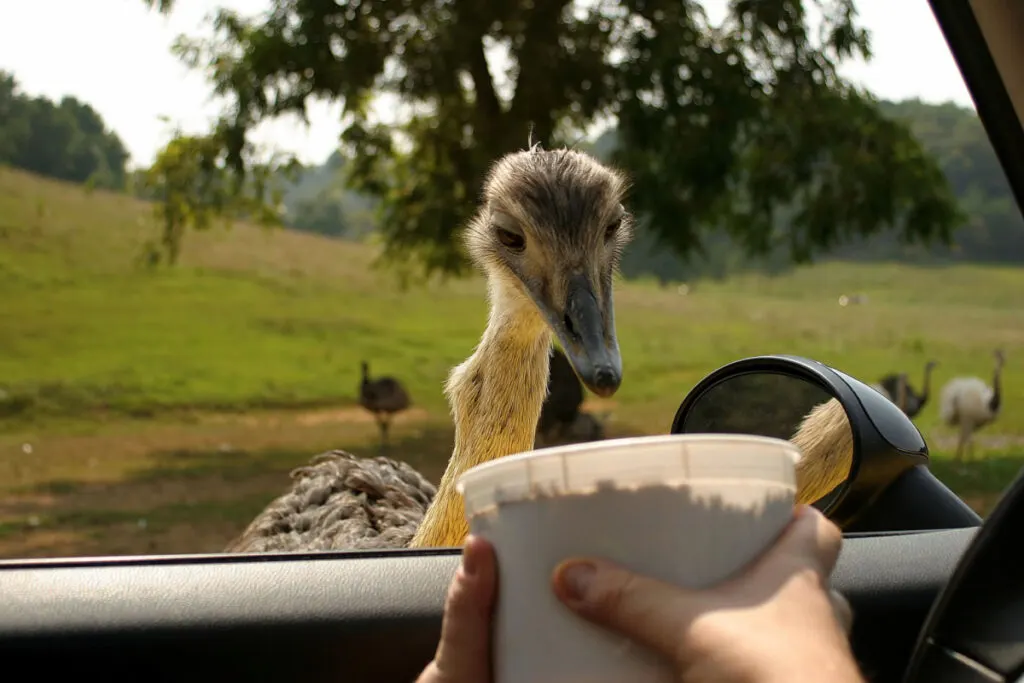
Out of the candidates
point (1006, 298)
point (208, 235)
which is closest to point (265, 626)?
point (208, 235)

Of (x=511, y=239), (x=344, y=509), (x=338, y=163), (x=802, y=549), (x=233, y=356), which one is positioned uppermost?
(x=338, y=163)

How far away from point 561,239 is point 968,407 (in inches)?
410

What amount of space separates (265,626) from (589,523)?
36.7 inches

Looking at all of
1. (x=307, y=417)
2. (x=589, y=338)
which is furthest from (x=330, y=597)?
(x=307, y=417)

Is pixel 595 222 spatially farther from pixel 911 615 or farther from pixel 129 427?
pixel 129 427

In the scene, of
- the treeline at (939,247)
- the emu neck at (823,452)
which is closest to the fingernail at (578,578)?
the emu neck at (823,452)

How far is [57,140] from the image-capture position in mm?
18188

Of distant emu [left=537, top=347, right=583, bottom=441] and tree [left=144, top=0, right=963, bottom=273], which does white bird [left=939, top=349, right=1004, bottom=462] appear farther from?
distant emu [left=537, top=347, right=583, bottom=441]

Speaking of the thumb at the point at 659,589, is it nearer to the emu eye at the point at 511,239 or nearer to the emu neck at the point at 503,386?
the emu neck at the point at 503,386

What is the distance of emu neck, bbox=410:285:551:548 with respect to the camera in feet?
8.70

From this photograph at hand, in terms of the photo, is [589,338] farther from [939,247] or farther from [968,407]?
[939,247]

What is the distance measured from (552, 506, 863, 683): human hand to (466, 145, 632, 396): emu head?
107cm

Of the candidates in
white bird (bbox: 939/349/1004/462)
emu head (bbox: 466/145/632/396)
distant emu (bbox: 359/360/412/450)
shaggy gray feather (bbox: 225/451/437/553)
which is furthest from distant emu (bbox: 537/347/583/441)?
emu head (bbox: 466/145/632/396)

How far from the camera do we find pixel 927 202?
1047 cm
